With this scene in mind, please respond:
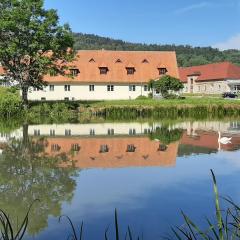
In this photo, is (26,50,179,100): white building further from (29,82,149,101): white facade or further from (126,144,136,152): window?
(126,144,136,152): window

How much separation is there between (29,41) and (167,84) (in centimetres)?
1462

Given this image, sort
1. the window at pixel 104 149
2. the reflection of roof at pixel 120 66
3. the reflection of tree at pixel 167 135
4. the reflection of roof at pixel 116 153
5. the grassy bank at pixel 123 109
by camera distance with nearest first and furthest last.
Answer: the reflection of roof at pixel 116 153 → the window at pixel 104 149 → the reflection of tree at pixel 167 135 → the grassy bank at pixel 123 109 → the reflection of roof at pixel 120 66

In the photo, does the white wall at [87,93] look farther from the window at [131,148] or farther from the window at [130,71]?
the window at [131,148]

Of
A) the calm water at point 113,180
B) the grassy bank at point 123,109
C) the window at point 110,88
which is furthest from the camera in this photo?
the window at point 110,88

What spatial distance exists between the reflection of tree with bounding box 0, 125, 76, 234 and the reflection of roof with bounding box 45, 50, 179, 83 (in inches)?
1270

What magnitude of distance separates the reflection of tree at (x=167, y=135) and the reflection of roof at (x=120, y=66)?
2513cm

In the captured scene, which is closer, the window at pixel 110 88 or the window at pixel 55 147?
the window at pixel 55 147

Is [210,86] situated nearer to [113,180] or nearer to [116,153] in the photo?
[116,153]

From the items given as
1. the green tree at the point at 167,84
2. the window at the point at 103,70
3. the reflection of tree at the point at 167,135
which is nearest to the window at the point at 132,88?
the window at the point at 103,70

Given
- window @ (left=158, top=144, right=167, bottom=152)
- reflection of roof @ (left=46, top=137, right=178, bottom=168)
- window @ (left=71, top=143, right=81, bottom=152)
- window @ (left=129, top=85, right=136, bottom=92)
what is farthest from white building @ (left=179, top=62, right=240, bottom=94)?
window @ (left=71, top=143, right=81, bottom=152)

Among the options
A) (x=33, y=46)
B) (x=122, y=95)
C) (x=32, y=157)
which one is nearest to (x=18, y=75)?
(x=33, y=46)

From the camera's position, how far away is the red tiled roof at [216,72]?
62487 millimetres

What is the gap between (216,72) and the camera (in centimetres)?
6538

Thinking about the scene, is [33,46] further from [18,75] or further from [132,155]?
[132,155]
